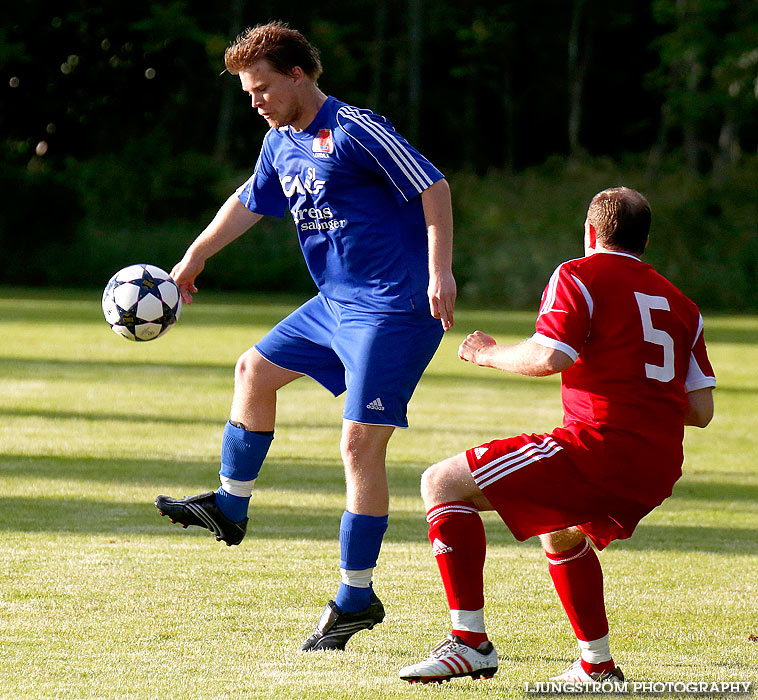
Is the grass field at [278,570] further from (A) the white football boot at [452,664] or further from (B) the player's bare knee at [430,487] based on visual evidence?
(B) the player's bare knee at [430,487]

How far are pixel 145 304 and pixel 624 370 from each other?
2812 millimetres

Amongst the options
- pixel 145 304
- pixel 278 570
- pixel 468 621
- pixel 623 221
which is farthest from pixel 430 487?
pixel 145 304

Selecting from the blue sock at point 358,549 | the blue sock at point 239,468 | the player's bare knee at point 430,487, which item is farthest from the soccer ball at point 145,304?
the player's bare knee at point 430,487

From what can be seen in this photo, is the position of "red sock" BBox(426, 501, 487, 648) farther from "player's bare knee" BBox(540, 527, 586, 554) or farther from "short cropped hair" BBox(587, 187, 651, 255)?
"short cropped hair" BBox(587, 187, 651, 255)

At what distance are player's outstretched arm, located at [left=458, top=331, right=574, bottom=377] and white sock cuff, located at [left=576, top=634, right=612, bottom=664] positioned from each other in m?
0.95

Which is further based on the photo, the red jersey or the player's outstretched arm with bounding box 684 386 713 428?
the player's outstretched arm with bounding box 684 386 713 428

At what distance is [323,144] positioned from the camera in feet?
16.8

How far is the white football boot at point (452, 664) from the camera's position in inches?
171

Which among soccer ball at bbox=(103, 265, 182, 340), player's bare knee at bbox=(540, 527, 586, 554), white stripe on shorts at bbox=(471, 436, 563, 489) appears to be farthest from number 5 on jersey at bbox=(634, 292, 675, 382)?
soccer ball at bbox=(103, 265, 182, 340)

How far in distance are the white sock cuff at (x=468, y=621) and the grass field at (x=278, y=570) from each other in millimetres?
206

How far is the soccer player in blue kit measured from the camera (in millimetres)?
4965

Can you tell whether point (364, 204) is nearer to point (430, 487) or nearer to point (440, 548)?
point (430, 487)

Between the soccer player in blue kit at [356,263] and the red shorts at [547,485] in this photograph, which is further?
the soccer player in blue kit at [356,263]

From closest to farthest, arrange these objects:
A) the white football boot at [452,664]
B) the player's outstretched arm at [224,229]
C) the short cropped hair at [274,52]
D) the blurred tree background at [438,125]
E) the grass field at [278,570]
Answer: the white football boot at [452,664] → the grass field at [278,570] → the short cropped hair at [274,52] → the player's outstretched arm at [224,229] → the blurred tree background at [438,125]
